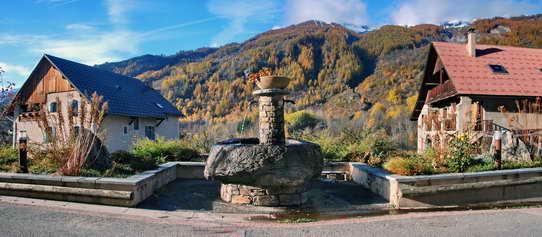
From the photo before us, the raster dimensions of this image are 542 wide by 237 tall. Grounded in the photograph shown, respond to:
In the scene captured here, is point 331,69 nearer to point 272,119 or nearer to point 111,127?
point 111,127

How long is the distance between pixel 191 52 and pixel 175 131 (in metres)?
41.6

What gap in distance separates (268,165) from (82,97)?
17.1 meters

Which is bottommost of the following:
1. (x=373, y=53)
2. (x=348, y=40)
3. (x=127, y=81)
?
(x=127, y=81)

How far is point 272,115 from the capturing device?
296 inches

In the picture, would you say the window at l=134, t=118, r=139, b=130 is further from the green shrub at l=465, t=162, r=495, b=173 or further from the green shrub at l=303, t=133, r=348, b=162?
the green shrub at l=465, t=162, r=495, b=173

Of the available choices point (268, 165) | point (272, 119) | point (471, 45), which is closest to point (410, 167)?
point (272, 119)

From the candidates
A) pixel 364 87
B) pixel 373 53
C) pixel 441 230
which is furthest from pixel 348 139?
pixel 373 53

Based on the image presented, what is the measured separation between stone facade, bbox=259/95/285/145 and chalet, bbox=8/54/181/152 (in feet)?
49.9

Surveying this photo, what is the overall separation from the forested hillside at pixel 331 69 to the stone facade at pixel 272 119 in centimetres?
2497

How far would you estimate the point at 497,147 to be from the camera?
8.27 meters

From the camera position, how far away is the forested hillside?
1464 inches

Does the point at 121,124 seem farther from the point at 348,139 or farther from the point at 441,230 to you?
the point at 441,230

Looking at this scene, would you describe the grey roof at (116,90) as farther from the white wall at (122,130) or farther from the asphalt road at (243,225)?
the asphalt road at (243,225)

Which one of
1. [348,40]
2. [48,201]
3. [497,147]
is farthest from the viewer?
[348,40]
